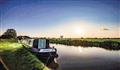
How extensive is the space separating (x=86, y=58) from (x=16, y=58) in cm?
167

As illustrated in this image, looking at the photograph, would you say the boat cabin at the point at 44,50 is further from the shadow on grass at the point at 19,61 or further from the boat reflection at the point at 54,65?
the shadow on grass at the point at 19,61

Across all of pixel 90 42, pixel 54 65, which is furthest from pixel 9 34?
pixel 90 42

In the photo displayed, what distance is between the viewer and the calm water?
536 centimetres

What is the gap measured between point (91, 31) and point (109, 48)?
106 centimetres

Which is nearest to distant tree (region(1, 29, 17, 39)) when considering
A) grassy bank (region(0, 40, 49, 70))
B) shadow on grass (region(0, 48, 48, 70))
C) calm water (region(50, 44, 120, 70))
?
grassy bank (region(0, 40, 49, 70))

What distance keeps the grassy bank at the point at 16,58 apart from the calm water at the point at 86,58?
0.82 metres

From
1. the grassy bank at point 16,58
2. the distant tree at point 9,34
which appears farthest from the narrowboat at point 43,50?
the distant tree at point 9,34

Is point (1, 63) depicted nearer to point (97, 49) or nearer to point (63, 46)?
point (63, 46)

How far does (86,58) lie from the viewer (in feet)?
18.1

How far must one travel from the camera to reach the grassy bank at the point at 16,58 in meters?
4.66

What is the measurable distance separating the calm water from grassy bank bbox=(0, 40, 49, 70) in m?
0.82

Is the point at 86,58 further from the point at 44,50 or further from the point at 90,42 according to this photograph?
the point at 44,50

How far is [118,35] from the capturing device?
5.27 metres

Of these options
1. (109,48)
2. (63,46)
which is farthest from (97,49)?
(63,46)
